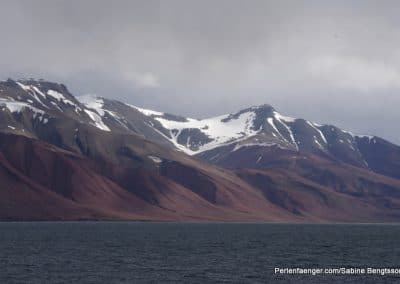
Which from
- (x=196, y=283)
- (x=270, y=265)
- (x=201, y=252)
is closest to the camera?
(x=196, y=283)

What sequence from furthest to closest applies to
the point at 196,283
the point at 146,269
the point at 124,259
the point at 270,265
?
the point at 124,259 < the point at 270,265 < the point at 146,269 < the point at 196,283

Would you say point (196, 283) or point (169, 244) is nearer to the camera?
point (196, 283)

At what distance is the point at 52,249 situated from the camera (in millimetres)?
137625

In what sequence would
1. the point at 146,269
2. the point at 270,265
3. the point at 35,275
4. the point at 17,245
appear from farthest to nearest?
the point at 17,245 → the point at 270,265 → the point at 146,269 → the point at 35,275

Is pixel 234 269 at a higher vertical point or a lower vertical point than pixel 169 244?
higher

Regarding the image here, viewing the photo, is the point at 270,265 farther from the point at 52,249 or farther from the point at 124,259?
the point at 52,249

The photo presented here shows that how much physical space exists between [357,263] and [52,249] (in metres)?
52.5

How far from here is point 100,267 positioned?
103125mm

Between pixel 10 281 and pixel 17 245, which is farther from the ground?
pixel 10 281

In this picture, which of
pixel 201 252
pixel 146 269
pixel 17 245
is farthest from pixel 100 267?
pixel 17 245

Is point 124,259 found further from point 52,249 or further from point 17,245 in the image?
point 17,245

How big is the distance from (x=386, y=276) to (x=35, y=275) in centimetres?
4028

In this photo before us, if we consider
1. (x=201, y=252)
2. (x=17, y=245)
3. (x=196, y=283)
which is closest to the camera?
(x=196, y=283)

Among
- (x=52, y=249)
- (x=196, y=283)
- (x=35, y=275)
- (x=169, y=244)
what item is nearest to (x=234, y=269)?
(x=196, y=283)
